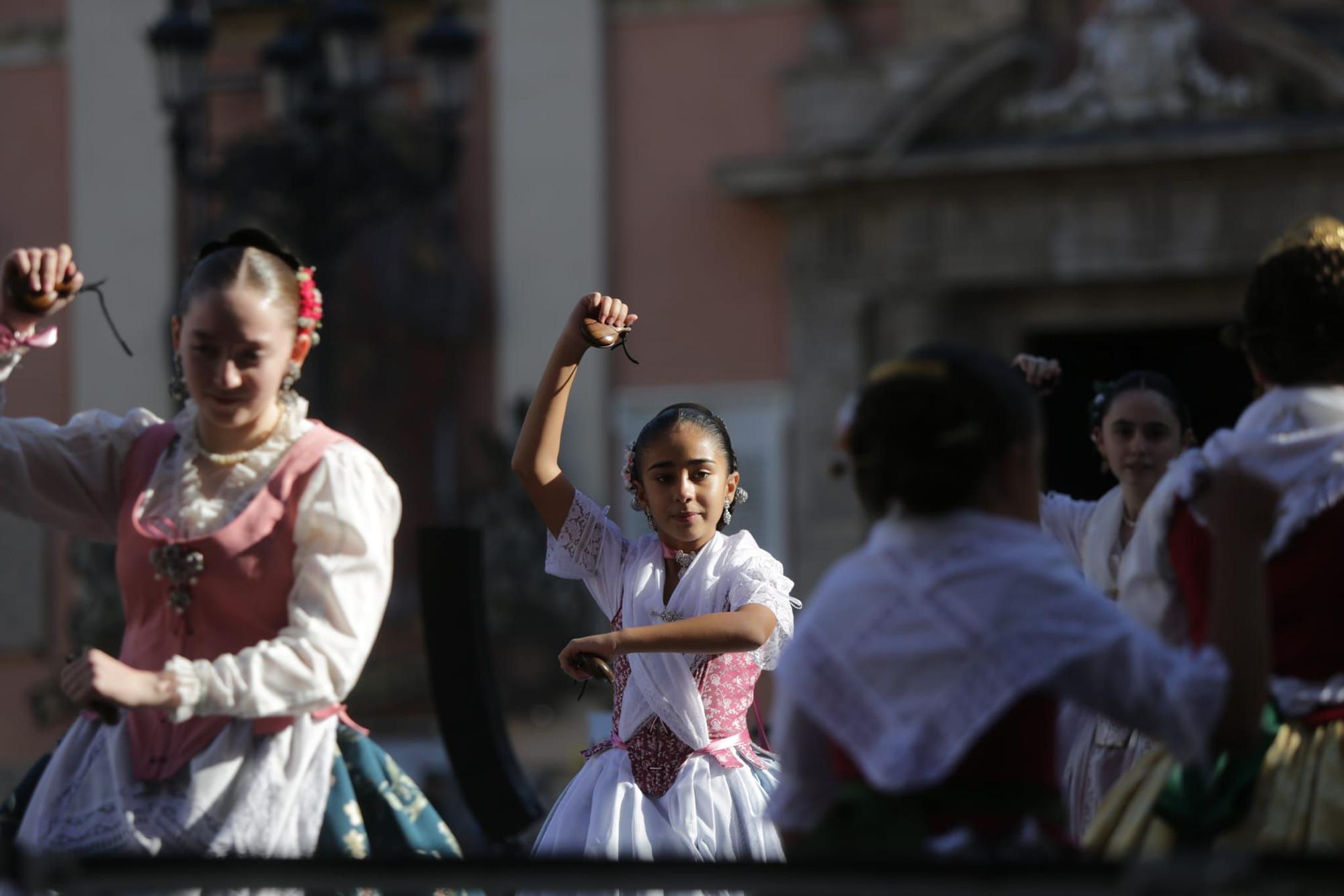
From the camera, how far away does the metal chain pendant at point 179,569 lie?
9.52 feet

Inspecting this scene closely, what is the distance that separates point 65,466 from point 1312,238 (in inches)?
75.0

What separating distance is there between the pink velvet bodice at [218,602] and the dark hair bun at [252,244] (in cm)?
34

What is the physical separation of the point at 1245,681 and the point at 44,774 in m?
1.76

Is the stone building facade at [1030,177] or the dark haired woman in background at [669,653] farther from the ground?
the stone building facade at [1030,177]

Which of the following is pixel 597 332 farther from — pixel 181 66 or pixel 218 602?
pixel 181 66

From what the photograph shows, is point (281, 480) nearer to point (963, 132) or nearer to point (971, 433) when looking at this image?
point (971, 433)

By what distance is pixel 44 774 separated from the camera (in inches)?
116

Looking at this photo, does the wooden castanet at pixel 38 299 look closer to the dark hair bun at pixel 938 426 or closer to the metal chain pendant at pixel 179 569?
the metal chain pendant at pixel 179 569

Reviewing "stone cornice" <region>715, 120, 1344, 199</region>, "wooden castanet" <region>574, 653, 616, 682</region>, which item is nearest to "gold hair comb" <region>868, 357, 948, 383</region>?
"wooden castanet" <region>574, 653, 616, 682</region>

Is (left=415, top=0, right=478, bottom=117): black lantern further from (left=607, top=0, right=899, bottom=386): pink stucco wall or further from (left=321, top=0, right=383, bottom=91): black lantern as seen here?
(left=607, top=0, right=899, bottom=386): pink stucco wall

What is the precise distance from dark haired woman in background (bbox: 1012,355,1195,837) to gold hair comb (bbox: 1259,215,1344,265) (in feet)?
4.70

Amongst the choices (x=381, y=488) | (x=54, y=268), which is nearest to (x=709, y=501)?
(x=381, y=488)

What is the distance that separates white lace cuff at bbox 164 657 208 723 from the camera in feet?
8.80

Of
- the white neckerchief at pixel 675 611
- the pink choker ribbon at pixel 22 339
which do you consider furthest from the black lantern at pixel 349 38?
the pink choker ribbon at pixel 22 339
